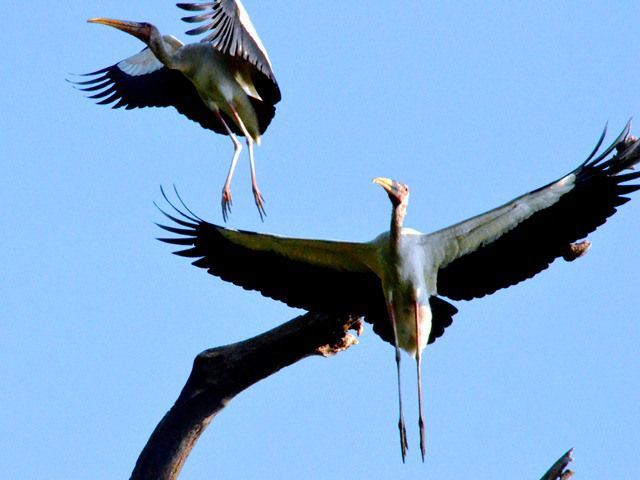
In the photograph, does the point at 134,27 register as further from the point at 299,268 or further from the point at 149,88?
the point at 299,268

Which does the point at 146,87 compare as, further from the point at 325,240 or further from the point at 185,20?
the point at 325,240

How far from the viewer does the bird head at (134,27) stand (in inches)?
511

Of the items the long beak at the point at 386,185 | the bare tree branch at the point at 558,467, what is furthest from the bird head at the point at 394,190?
the bare tree branch at the point at 558,467

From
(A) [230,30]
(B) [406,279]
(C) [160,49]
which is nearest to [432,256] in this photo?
(B) [406,279]

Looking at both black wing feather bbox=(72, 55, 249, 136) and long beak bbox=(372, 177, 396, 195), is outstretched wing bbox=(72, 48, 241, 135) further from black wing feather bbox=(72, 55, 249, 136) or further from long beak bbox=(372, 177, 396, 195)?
long beak bbox=(372, 177, 396, 195)

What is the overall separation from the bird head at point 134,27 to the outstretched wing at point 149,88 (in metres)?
0.67

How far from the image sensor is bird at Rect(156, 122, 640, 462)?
1019 centimetres

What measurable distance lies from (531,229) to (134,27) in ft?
15.6

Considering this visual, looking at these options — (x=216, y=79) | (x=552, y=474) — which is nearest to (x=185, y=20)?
(x=216, y=79)

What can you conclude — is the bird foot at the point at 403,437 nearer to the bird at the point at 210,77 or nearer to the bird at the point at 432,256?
the bird at the point at 432,256

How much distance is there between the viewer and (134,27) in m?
13.1

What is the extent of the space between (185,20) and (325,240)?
256 cm

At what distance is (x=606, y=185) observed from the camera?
33.6ft

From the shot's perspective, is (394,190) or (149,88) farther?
(149,88)
